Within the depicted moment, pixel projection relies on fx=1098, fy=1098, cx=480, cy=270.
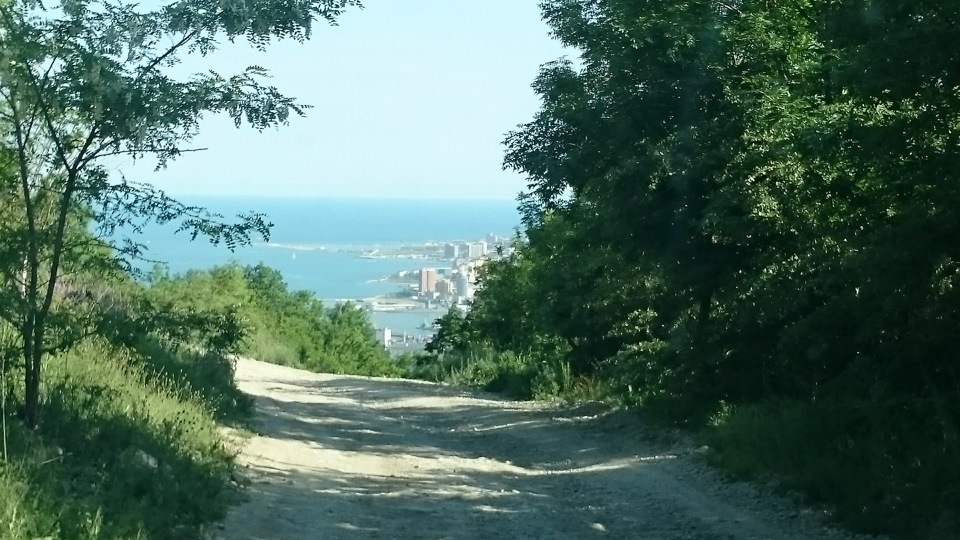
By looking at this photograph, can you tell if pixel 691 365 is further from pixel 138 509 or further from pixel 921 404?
pixel 138 509

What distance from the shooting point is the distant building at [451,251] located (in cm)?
7506

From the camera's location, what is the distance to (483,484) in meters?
12.1

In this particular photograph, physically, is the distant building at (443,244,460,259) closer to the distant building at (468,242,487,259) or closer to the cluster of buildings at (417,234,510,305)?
the cluster of buildings at (417,234,510,305)

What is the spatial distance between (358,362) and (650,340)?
4015 cm

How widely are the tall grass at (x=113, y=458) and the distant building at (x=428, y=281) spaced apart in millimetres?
57110

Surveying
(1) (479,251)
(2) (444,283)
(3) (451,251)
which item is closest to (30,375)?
(1) (479,251)

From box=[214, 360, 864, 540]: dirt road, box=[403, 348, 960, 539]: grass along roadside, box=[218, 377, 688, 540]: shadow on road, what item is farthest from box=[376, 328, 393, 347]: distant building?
box=[403, 348, 960, 539]: grass along roadside

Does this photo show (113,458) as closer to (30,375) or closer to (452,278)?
(30,375)

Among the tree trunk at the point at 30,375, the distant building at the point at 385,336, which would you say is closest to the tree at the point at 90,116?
the tree trunk at the point at 30,375

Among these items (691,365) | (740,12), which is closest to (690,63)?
(740,12)

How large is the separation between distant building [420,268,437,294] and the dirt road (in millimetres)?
51796

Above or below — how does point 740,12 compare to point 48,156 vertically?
above

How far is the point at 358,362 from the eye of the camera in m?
58.5

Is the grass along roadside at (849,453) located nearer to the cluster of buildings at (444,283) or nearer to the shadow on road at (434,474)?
the shadow on road at (434,474)
